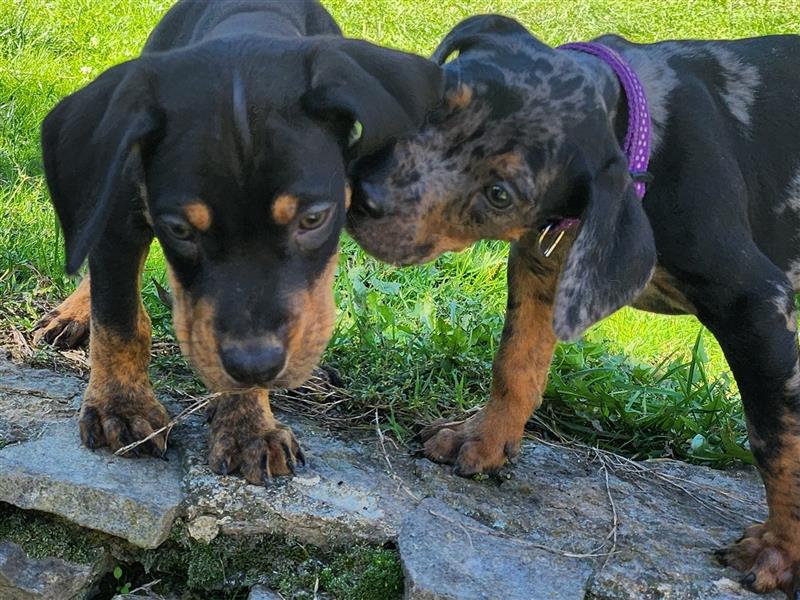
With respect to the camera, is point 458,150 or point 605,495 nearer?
point 458,150

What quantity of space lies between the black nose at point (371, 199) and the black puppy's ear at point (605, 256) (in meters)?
0.58

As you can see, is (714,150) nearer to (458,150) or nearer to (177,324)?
(458,150)

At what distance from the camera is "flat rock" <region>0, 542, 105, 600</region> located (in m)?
3.59

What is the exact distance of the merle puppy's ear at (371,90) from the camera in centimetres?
312

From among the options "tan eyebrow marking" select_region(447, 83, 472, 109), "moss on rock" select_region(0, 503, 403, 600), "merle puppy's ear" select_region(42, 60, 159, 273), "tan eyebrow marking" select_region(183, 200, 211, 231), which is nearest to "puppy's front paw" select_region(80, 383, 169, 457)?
"moss on rock" select_region(0, 503, 403, 600)

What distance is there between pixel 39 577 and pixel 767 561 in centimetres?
233

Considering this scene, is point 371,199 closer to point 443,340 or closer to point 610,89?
point 610,89

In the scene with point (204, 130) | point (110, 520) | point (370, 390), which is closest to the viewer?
point (204, 130)

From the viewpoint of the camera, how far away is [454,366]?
480cm

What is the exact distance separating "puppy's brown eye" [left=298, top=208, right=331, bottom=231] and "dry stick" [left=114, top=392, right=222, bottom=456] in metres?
0.87

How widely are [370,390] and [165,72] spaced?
1.66 metres

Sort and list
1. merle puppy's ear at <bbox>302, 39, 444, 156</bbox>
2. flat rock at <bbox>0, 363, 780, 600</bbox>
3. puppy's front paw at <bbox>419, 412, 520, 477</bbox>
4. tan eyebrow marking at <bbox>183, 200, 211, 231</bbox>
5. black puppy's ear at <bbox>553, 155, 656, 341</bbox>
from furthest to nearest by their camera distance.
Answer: puppy's front paw at <bbox>419, 412, 520, 477</bbox> < flat rock at <bbox>0, 363, 780, 600</bbox> < black puppy's ear at <bbox>553, 155, 656, 341</bbox> < merle puppy's ear at <bbox>302, 39, 444, 156</bbox> < tan eyebrow marking at <bbox>183, 200, 211, 231</bbox>

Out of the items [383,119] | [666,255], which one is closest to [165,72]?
[383,119]

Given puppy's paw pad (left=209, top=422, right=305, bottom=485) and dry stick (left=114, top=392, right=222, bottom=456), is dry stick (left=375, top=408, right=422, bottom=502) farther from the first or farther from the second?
dry stick (left=114, top=392, right=222, bottom=456)
